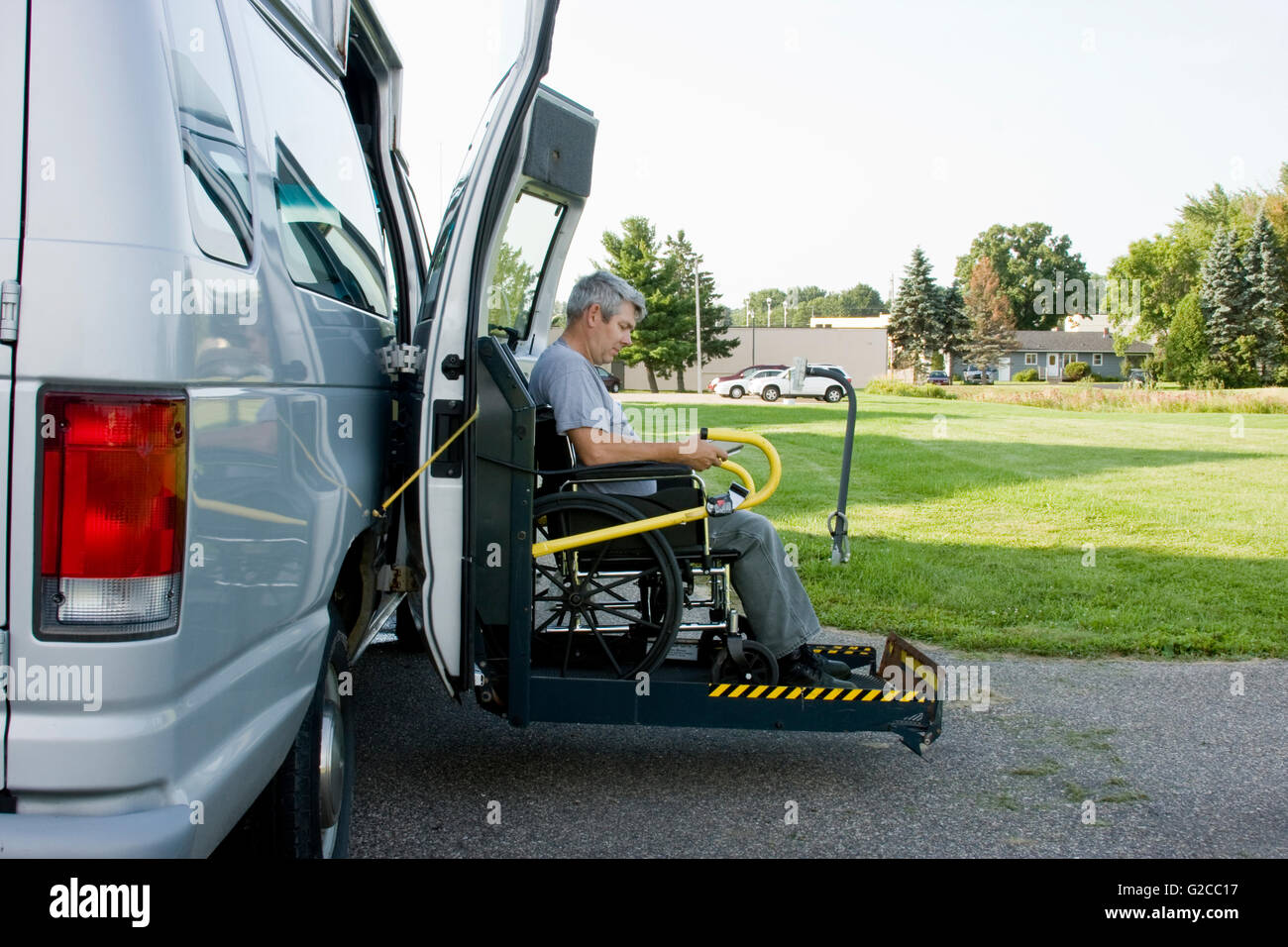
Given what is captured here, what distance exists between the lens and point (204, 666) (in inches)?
73.4

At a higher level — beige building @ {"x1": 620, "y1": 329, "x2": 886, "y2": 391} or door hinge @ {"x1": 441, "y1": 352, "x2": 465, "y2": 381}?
beige building @ {"x1": 620, "y1": 329, "x2": 886, "y2": 391}

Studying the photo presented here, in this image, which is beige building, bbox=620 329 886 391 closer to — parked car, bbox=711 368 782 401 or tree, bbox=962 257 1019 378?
parked car, bbox=711 368 782 401

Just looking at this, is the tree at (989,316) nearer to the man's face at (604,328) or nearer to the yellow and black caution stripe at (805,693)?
the man's face at (604,328)

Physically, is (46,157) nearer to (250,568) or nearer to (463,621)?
(250,568)

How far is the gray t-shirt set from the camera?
12.7 ft

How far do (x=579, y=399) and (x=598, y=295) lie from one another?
0.50 meters

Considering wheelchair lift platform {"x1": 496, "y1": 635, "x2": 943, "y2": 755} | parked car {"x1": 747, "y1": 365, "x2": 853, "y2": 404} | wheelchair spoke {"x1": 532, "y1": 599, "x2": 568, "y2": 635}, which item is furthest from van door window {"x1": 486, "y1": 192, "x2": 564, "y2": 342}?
parked car {"x1": 747, "y1": 365, "x2": 853, "y2": 404}

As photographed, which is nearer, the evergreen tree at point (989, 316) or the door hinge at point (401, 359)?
the door hinge at point (401, 359)

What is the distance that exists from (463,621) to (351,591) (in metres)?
0.36

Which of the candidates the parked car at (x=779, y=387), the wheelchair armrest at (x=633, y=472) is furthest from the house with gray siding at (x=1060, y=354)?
the wheelchair armrest at (x=633, y=472)

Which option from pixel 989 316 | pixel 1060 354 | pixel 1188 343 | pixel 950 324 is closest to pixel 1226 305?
pixel 1188 343

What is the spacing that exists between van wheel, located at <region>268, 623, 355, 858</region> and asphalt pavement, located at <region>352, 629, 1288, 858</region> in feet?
1.09

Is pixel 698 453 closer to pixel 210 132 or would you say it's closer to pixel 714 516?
pixel 714 516

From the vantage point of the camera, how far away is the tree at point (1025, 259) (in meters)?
106
